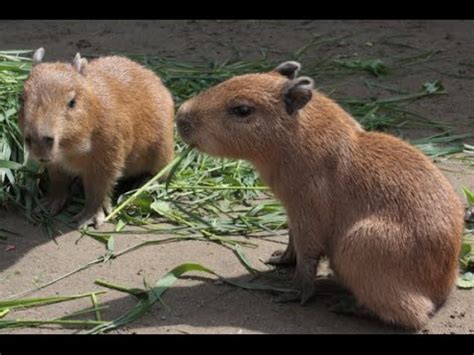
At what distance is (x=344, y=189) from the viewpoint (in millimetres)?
6066

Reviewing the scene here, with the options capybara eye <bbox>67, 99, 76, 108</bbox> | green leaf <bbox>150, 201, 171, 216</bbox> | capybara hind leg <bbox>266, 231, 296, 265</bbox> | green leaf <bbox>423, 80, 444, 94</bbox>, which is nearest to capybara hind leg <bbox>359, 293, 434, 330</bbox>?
capybara hind leg <bbox>266, 231, 296, 265</bbox>

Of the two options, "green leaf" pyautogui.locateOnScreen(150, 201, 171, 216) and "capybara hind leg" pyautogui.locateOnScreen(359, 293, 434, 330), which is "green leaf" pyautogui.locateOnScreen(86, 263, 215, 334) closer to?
"green leaf" pyautogui.locateOnScreen(150, 201, 171, 216)

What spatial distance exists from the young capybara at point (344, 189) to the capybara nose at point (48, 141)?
3.71 feet

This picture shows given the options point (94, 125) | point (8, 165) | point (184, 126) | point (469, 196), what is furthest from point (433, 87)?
point (8, 165)

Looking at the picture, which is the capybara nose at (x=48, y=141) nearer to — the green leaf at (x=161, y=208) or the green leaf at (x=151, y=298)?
the green leaf at (x=161, y=208)

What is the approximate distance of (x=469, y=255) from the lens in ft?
22.0

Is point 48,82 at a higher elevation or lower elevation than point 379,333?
higher

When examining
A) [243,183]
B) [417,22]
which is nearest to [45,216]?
[243,183]

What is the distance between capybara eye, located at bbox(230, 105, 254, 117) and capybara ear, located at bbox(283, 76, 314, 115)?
10.3 inches

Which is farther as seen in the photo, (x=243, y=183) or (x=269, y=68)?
(x=269, y=68)

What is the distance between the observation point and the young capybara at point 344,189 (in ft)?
19.0

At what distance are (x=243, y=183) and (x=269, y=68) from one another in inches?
107

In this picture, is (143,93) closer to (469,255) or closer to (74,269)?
(74,269)

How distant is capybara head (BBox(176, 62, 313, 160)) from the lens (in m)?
6.12
